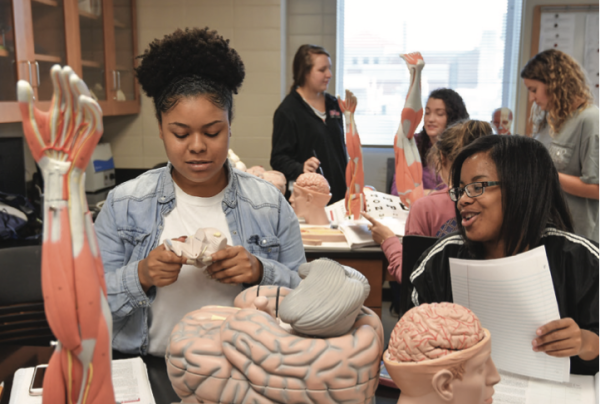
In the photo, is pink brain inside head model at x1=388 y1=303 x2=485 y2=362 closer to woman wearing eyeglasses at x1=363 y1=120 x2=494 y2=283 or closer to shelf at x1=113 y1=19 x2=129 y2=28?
woman wearing eyeglasses at x1=363 y1=120 x2=494 y2=283

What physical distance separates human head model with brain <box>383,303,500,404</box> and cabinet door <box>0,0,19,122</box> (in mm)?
2346

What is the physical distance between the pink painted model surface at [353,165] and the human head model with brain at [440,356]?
1927mm

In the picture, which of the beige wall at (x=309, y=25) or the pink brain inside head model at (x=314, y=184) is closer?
the pink brain inside head model at (x=314, y=184)

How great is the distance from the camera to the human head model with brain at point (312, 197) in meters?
2.63

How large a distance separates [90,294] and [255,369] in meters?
0.25

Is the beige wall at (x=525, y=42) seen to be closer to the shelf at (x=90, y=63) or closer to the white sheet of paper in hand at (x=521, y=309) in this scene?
the shelf at (x=90, y=63)

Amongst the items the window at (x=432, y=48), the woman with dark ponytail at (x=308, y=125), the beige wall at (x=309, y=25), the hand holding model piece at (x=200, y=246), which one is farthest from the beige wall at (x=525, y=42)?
the hand holding model piece at (x=200, y=246)

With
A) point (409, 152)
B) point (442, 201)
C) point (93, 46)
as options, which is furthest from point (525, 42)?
point (93, 46)

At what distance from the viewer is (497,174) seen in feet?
3.91

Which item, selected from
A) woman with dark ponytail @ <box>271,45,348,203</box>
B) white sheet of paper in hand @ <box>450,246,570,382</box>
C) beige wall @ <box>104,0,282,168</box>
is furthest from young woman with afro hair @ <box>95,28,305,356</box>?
beige wall @ <box>104,0,282,168</box>

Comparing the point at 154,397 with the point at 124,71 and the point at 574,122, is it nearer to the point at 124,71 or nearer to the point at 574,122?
the point at 574,122

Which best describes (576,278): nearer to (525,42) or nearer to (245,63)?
(245,63)

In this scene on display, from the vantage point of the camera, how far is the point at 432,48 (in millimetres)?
4621

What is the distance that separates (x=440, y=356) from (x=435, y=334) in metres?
0.03
